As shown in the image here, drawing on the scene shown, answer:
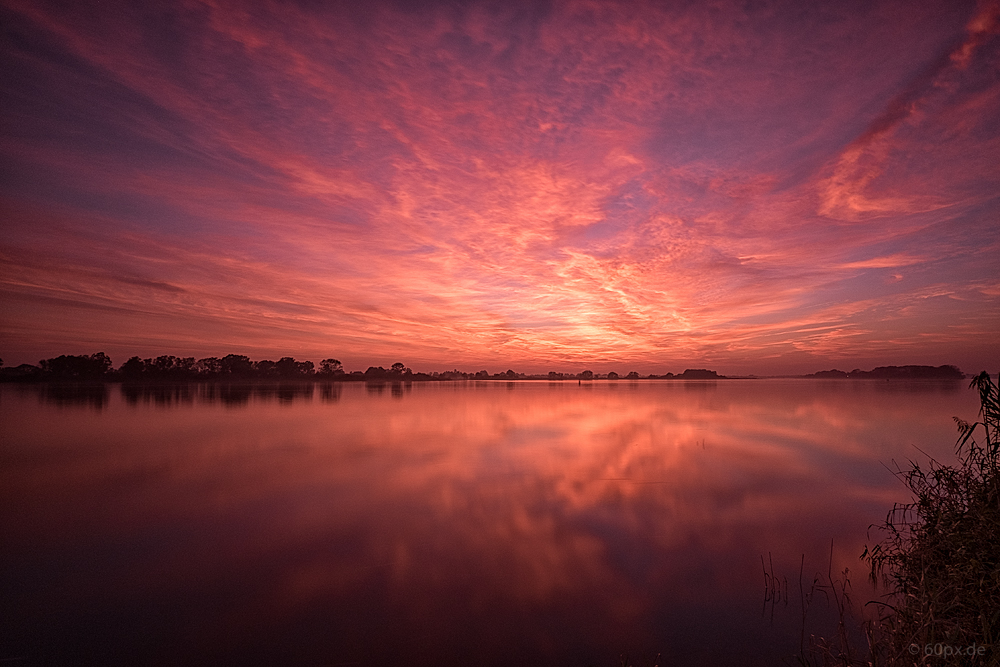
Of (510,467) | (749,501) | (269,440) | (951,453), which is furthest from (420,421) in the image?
(951,453)

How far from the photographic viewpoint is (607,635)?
8836mm

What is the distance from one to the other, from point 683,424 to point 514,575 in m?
38.0

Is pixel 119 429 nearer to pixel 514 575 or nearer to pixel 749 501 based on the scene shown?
pixel 514 575

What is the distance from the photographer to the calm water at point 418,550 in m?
8.55

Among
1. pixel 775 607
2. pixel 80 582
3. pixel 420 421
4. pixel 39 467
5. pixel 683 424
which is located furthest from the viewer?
pixel 420 421

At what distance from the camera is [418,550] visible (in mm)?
13039

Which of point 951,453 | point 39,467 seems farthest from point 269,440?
point 951,453

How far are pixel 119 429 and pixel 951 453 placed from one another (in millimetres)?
63114

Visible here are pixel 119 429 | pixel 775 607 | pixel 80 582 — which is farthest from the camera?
pixel 119 429

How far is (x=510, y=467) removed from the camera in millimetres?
24625

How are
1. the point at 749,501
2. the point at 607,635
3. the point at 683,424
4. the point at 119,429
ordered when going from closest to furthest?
the point at 607,635 → the point at 749,501 → the point at 119,429 → the point at 683,424

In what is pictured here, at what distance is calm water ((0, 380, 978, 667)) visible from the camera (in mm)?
8555

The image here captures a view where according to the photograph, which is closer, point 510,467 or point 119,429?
point 510,467

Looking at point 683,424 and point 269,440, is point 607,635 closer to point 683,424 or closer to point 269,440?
point 269,440
